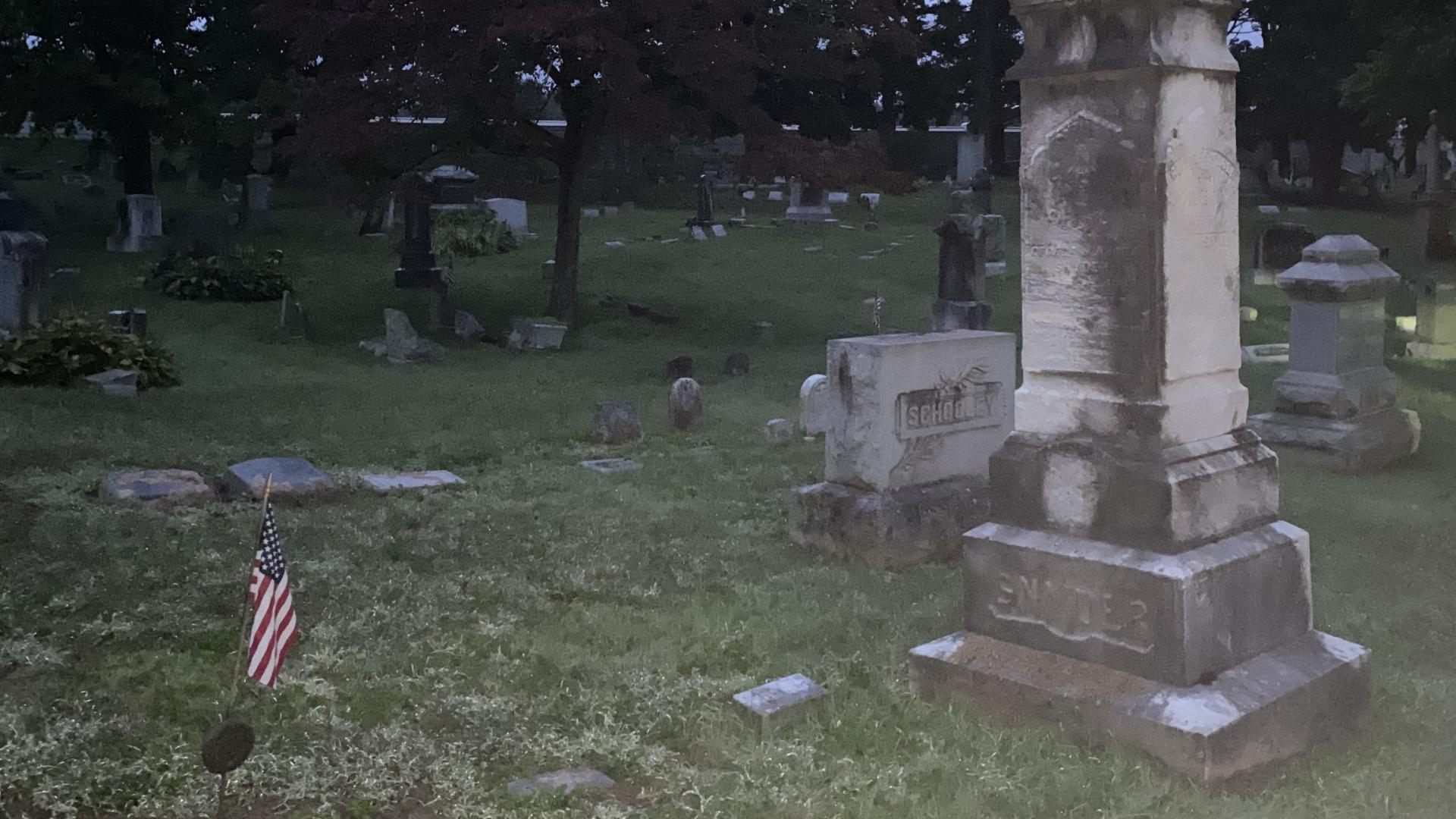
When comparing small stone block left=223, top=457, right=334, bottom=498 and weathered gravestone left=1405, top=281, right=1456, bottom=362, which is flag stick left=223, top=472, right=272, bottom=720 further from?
weathered gravestone left=1405, top=281, right=1456, bottom=362

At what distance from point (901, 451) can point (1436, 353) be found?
11316 mm

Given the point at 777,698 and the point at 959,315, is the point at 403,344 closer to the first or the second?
the point at 959,315

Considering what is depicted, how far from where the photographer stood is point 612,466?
1059 centimetres

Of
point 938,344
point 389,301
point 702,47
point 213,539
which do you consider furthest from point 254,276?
point 938,344

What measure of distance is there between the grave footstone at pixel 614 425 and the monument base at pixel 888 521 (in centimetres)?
349

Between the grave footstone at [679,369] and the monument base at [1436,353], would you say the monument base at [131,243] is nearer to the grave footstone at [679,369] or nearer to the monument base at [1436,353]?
the grave footstone at [679,369]

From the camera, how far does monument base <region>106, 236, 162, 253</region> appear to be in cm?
2381

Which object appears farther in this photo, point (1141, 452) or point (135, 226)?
point (135, 226)

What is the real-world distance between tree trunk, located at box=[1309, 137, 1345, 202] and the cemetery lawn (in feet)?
87.9

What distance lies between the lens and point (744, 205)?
33.8m

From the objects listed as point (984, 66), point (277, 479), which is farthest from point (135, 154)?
point (984, 66)

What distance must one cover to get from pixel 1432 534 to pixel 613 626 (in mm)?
5410

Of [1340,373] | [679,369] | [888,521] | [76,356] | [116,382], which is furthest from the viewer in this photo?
[679,369]

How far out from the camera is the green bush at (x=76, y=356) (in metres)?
13.1
